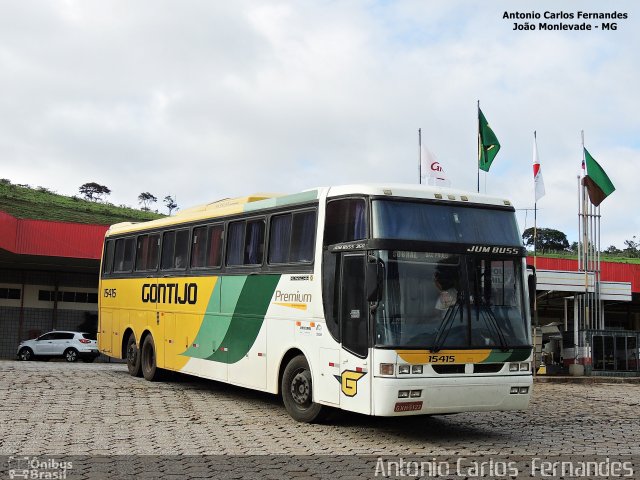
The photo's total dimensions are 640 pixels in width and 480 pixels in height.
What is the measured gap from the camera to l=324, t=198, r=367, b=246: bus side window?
1036 cm

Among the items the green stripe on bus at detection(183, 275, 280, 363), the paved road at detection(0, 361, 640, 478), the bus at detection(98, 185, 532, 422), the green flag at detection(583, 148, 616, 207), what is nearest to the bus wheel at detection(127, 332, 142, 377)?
the paved road at detection(0, 361, 640, 478)

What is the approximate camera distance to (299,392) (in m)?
11.4

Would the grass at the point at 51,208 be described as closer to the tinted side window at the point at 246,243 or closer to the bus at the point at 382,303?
the tinted side window at the point at 246,243

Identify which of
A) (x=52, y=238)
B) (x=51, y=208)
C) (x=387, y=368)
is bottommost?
(x=387, y=368)

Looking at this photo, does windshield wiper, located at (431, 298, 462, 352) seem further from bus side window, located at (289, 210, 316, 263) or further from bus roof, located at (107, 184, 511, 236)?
bus side window, located at (289, 210, 316, 263)

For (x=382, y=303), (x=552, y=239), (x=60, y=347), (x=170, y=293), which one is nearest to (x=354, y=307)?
(x=382, y=303)

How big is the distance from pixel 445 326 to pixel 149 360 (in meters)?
8.91

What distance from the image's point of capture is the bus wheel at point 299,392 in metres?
11.1

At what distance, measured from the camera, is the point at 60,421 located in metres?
10.6

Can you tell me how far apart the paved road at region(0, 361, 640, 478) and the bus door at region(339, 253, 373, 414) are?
0.56 metres

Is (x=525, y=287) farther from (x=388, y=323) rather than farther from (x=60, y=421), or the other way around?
(x=60, y=421)

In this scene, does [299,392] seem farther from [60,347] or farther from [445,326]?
[60,347]

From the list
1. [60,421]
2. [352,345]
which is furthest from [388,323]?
[60,421]

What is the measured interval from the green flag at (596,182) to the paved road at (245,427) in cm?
1353
